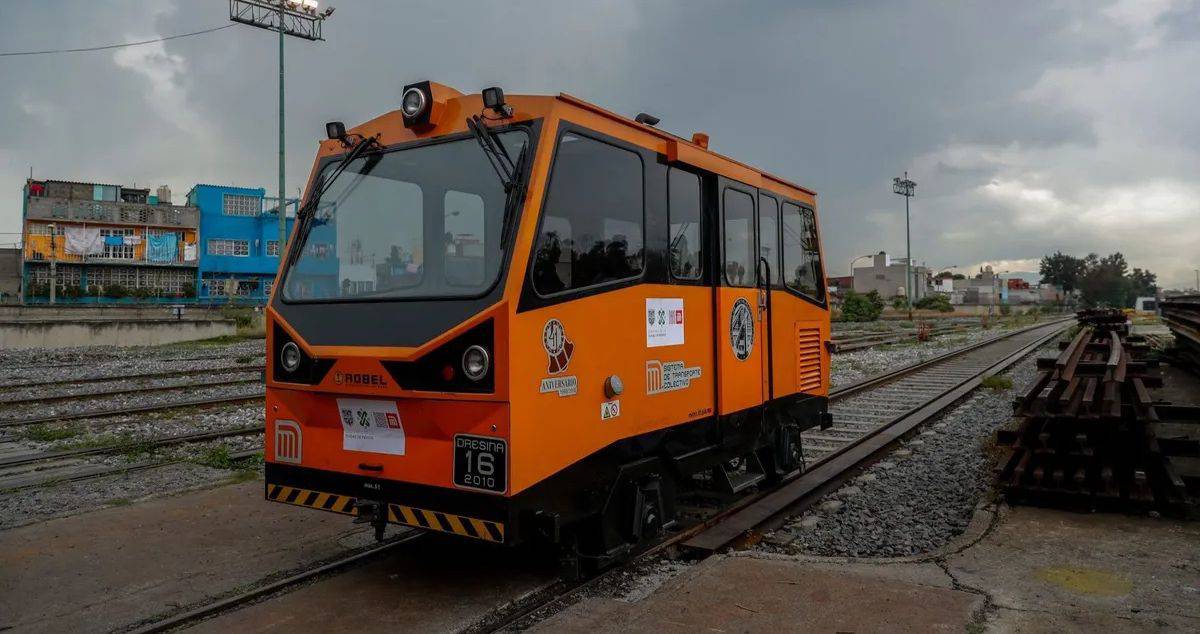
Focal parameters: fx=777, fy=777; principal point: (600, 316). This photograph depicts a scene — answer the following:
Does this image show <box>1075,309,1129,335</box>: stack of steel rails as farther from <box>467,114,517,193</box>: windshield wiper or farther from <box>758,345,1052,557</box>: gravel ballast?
<box>467,114,517,193</box>: windshield wiper

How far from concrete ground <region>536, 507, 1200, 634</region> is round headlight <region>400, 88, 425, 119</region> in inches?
120

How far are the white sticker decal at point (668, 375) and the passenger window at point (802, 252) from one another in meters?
2.06

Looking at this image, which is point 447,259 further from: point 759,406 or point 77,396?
point 77,396

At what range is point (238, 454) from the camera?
28.7ft

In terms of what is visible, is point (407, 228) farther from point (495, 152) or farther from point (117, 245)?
point (117, 245)

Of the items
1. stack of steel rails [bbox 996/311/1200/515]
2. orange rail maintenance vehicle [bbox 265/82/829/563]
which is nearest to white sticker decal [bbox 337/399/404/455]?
orange rail maintenance vehicle [bbox 265/82/829/563]

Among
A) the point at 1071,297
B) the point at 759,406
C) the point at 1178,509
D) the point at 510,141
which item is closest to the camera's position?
the point at 510,141

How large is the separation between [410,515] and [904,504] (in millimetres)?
4538

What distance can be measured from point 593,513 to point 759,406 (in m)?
2.38

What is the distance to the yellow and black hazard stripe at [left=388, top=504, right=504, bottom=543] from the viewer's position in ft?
13.2

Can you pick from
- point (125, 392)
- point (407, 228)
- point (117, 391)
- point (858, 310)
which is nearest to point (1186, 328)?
point (407, 228)

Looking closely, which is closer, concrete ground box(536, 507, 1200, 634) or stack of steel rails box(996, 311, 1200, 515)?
concrete ground box(536, 507, 1200, 634)

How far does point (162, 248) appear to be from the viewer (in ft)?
200

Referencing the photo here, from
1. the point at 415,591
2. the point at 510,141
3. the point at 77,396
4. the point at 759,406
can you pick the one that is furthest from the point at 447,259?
the point at 77,396
